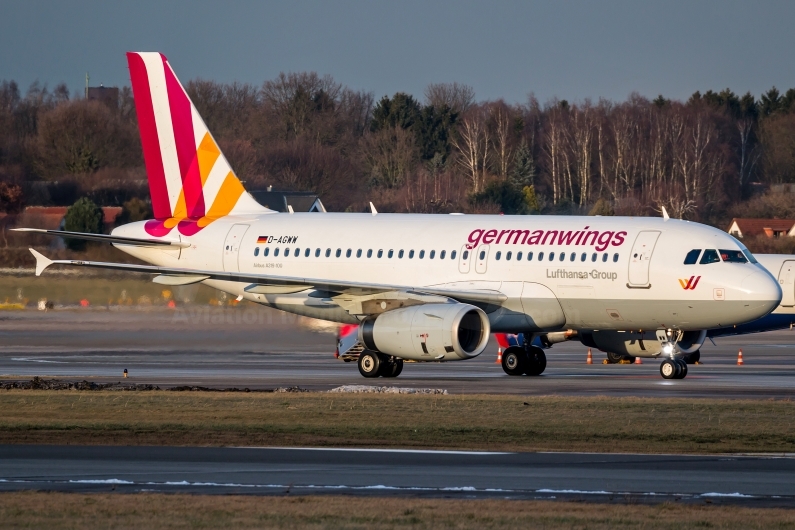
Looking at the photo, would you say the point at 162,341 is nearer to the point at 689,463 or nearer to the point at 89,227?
the point at 89,227

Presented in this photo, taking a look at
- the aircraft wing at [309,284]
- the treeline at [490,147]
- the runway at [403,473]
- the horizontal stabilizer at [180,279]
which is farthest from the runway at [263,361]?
the treeline at [490,147]

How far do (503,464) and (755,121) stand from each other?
119 meters

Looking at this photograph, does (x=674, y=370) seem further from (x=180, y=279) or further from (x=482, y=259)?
(x=180, y=279)

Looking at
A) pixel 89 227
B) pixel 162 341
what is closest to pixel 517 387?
pixel 162 341

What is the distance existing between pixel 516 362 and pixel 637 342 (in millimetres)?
2936

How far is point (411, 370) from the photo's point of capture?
113 ft

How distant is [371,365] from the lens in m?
30.5

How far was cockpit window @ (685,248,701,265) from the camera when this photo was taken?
29.3 metres

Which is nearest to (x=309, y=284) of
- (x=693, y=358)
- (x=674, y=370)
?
(x=674, y=370)

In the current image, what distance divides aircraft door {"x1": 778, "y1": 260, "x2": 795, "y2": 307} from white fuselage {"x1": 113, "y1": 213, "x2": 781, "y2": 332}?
7742 millimetres

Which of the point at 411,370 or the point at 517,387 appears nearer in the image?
the point at 517,387

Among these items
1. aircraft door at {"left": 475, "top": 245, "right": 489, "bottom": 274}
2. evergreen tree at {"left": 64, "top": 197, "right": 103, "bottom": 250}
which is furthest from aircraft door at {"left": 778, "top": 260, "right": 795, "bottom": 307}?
evergreen tree at {"left": 64, "top": 197, "right": 103, "bottom": 250}

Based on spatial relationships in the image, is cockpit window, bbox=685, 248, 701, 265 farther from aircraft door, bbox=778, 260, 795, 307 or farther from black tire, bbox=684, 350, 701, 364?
aircraft door, bbox=778, 260, 795, 307

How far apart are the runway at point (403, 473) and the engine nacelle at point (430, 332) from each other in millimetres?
12006
